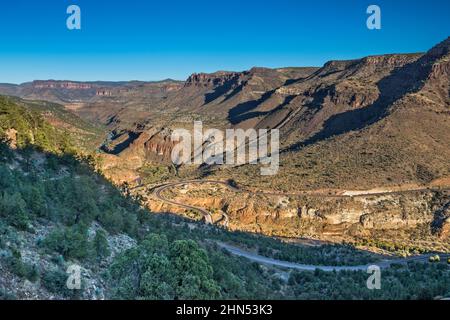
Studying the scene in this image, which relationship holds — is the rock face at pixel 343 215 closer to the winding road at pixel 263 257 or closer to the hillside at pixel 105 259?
the winding road at pixel 263 257

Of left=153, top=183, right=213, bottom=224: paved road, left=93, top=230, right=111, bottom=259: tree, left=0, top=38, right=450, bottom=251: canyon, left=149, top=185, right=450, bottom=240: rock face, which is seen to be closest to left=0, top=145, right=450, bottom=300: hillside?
left=93, top=230, right=111, bottom=259: tree

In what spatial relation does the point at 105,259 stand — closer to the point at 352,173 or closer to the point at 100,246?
the point at 100,246

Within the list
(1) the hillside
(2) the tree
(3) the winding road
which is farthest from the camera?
(3) the winding road

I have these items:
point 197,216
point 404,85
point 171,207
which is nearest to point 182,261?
point 197,216

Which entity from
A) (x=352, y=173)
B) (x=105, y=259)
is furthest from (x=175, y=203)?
(x=105, y=259)

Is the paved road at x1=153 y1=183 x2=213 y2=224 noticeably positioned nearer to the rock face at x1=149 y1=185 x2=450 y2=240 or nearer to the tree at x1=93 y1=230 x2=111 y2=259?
the rock face at x1=149 y1=185 x2=450 y2=240

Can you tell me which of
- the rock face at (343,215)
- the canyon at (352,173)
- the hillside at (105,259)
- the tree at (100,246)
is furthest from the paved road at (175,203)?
the tree at (100,246)

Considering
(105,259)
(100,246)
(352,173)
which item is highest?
(100,246)

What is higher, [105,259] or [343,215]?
[105,259]

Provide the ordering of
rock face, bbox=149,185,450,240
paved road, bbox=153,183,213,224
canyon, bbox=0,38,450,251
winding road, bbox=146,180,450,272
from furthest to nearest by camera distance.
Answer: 1. paved road, bbox=153,183,213,224
2. canyon, bbox=0,38,450,251
3. rock face, bbox=149,185,450,240
4. winding road, bbox=146,180,450,272

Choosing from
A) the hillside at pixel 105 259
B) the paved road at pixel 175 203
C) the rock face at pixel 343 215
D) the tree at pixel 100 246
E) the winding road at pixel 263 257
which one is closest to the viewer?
the hillside at pixel 105 259

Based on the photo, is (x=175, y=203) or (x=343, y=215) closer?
(x=343, y=215)

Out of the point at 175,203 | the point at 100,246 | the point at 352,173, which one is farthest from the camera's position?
the point at 352,173
